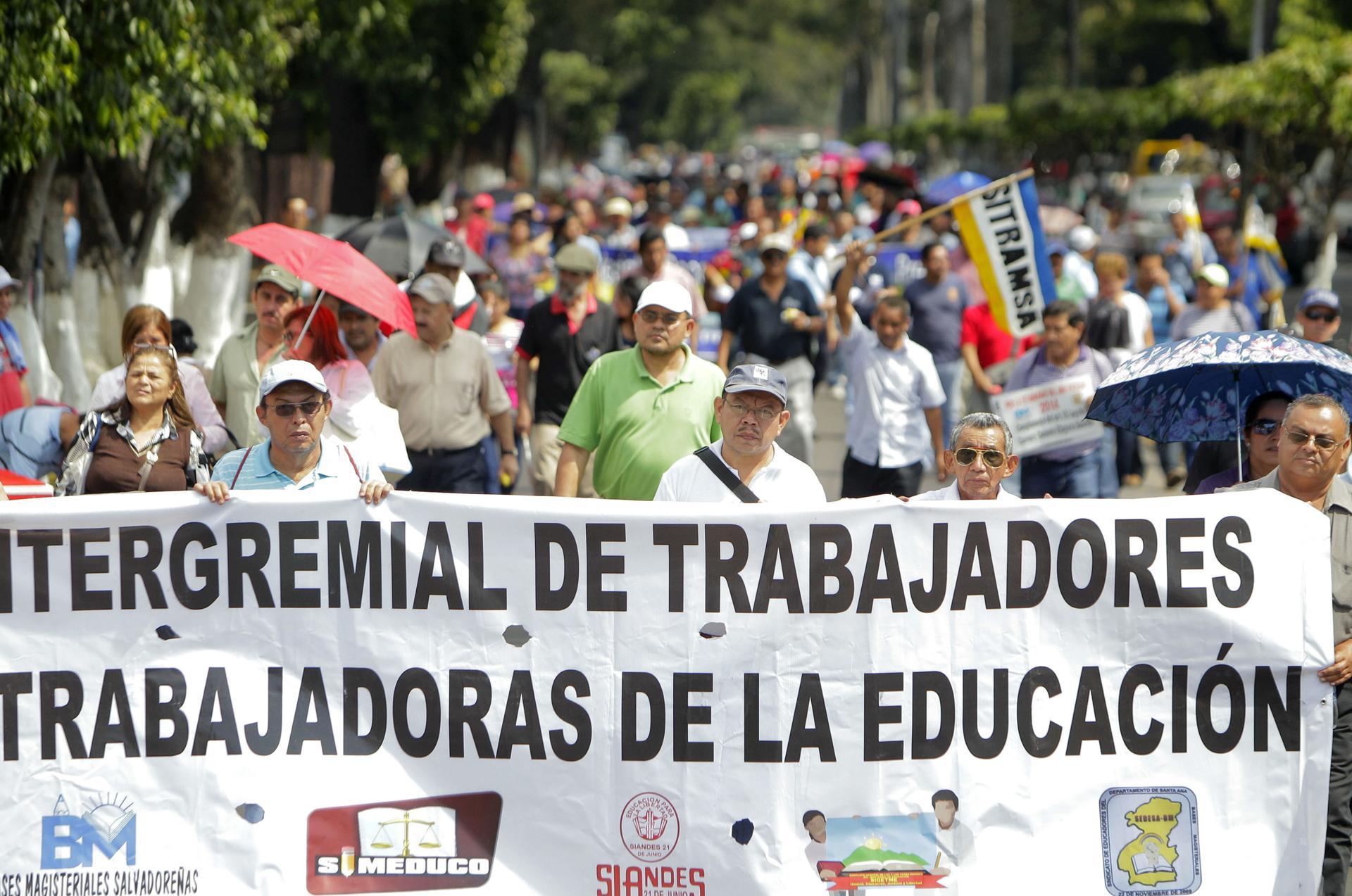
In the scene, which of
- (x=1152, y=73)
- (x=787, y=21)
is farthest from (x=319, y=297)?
(x=787, y=21)

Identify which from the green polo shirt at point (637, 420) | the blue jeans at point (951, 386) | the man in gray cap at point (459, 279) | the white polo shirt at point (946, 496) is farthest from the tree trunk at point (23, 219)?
the white polo shirt at point (946, 496)

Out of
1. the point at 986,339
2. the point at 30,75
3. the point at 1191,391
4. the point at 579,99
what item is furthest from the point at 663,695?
the point at 579,99

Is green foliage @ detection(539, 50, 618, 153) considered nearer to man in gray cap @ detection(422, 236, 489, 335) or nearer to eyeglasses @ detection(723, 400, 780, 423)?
man in gray cap @ detection(422, 236, 489, 335)

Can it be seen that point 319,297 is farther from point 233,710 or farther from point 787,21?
point 787,21

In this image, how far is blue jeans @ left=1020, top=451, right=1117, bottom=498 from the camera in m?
8.78

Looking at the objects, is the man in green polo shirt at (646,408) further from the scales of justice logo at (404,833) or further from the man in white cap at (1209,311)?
the man in white cap at (1209,311)

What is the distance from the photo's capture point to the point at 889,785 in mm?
5145

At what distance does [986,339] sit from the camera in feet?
37.2

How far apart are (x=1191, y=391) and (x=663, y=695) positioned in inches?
98.0

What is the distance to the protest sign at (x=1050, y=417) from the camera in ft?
28.4

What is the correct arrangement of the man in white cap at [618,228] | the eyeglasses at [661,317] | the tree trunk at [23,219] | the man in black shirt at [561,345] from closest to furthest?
the eyeglasses at [661,317] < the man in black shirt at [561,345] < the tree trunk at [23,219] < the man in white cap at [618,228]

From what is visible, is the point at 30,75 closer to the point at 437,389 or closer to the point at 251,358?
the point at 251,358

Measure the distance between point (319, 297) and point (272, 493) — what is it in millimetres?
2159

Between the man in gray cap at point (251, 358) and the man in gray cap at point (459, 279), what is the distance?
1.42m
